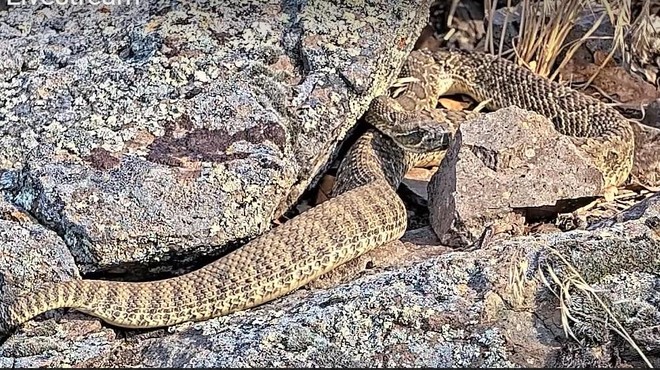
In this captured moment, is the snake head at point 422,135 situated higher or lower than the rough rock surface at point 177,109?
lower

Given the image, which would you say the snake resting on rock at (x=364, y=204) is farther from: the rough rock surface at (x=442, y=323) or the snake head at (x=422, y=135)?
the rough rock surface at (x=442, y=323)

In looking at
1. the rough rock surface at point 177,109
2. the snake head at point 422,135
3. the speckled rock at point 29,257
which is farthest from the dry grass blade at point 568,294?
the speckled rock at point 29,257

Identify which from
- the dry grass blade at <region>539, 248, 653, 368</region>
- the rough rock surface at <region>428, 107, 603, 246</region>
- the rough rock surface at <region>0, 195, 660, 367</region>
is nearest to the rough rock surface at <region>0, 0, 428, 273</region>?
the rough rock surface at <region>0, 195, 660, 367</region>

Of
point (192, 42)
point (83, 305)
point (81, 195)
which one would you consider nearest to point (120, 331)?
point (83, 305)

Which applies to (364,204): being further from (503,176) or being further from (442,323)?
(442,323)

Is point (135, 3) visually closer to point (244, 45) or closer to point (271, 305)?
point (244, 45)
